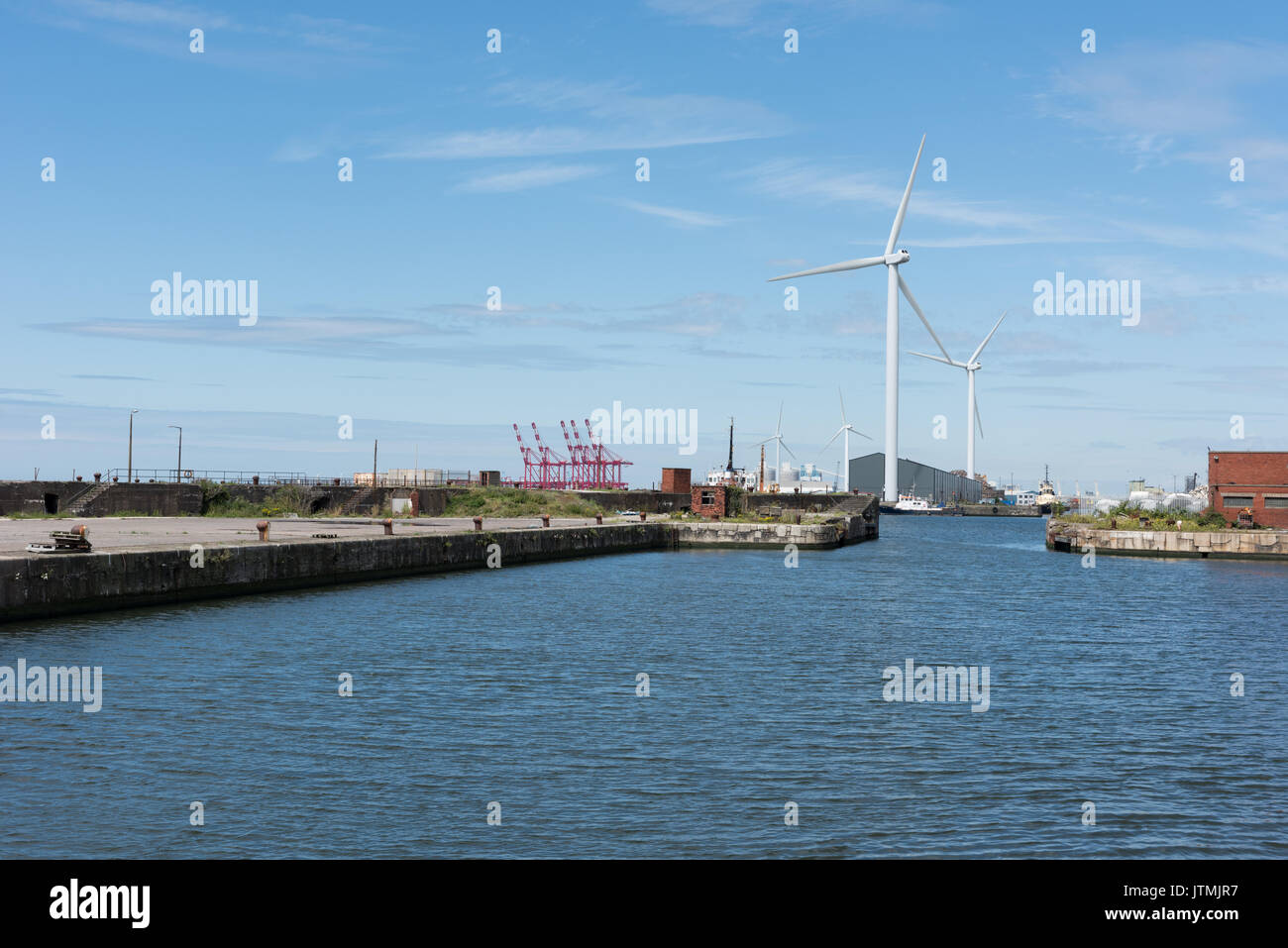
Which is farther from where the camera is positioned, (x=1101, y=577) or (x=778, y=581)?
(x=1101, y=577)

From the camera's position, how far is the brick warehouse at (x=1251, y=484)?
271 ft

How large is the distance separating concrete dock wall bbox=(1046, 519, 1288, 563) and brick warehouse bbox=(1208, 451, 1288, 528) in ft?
14.7

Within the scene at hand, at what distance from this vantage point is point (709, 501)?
87.2m

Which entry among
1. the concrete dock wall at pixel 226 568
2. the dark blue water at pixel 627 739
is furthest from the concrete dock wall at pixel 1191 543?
the concrete dock wall at pixel 226 568

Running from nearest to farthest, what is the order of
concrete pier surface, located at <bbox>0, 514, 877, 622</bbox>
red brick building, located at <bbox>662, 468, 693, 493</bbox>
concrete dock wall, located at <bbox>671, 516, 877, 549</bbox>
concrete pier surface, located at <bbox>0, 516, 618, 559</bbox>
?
concrete pier surface, located at <bbox>0, 514, 877, 622</bbox> → concrete pier surface, located at <bbox>0, 516, 618, 559</bbox> → concrete dock wall, located at <bbox>671, 516, 877, 549</bbox> → red brick building, located at <bbox>662, 468, 693, 493</bbox>

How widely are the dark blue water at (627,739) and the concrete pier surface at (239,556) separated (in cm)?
116

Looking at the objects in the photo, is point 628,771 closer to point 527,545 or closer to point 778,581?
point 778,581

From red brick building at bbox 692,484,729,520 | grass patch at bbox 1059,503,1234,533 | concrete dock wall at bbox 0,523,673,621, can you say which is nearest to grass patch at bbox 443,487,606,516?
red brick building at bbox 692,484,729,520

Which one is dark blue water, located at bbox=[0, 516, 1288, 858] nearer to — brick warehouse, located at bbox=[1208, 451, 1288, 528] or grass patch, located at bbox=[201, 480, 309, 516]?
grass patch, located at bbox=[201, 480, 309, 516]

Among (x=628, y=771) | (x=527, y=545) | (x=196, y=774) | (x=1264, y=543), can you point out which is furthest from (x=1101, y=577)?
(x=196, y=774)

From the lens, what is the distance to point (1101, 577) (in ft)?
197

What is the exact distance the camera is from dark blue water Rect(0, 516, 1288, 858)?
41.1 feet

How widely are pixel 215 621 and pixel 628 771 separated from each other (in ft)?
64.1
